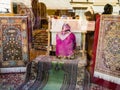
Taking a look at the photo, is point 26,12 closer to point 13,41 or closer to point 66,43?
point 13,41

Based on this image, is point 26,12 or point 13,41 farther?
point 26,12

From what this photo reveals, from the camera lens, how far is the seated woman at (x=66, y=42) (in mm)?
3050

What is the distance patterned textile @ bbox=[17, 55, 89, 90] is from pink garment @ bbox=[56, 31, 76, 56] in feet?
0.63

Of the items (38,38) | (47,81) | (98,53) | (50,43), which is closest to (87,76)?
(98,53)

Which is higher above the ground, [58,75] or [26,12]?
[26,12]

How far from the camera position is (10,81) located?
9.61 ft

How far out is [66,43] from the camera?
304 cm

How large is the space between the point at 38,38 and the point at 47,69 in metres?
0.70

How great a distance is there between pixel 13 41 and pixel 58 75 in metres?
0.90

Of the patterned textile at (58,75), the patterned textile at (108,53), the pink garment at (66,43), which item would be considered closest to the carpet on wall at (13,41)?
the patterned textile at (58,75)

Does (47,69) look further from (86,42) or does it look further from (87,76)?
(86,42)

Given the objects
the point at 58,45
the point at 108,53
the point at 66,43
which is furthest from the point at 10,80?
the point at 108,53

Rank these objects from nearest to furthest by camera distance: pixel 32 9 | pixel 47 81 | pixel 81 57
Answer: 1. pixel 47 81
2. pixel 81 57
3. pixel 32 9

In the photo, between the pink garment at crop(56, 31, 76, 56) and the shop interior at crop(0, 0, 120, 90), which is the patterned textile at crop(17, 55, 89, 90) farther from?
the pink garment at crop(56, 31, 76, 56)
